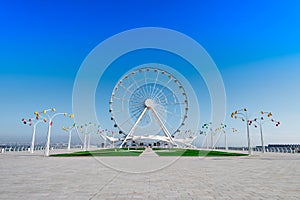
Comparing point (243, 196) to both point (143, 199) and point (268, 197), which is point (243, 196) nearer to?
point (268, 197)

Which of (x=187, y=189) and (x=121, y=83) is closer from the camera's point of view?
(x=187, y=189)

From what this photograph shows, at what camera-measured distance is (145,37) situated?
1264 cm

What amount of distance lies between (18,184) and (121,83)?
35.2m

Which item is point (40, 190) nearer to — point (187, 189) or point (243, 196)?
point (187, 189)

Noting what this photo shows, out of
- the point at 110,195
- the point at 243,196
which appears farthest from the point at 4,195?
the point at 243,196

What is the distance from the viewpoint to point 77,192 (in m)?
6.29

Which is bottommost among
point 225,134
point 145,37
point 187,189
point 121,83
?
point 187,189

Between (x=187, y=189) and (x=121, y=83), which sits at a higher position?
(x=121, y=83)

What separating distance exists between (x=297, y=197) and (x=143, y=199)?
393cm

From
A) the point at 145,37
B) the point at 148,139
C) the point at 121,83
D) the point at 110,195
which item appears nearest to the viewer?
the point at 110,195

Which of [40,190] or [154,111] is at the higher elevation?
[154,111]

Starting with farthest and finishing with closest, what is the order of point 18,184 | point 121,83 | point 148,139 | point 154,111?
point 148,139, point 154,111, point 121,83, point 18,184

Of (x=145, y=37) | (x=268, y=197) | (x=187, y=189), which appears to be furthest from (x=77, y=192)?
(x=145, y=37)

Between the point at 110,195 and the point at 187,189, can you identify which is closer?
the point at 110,195
